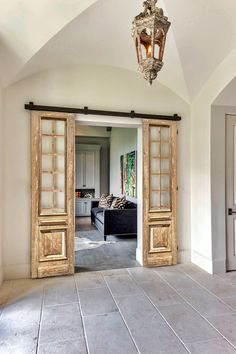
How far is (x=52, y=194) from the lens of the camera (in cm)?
368

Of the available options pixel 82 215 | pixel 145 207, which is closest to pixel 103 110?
pixel 145 207

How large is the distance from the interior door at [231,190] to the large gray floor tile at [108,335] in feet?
7.20

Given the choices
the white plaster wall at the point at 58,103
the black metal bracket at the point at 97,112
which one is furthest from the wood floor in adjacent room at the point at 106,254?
the black metal bracket at the point at 97,112

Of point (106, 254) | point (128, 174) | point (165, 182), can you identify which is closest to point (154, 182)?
point (165, 182)

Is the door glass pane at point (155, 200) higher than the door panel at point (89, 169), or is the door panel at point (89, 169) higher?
the door panel at point (89, 169)

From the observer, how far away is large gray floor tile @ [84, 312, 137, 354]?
203 centimetres

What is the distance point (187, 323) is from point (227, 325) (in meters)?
0.38

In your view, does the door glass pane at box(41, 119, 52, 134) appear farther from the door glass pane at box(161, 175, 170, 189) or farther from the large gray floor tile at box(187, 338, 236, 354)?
the large gray floor tile at box(187, 338, 236, 354)

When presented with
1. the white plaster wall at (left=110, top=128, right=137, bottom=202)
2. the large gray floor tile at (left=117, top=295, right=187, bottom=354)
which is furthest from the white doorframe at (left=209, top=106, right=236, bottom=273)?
the white plaster wall at (left=110, top=128, right=137, bottom=202)

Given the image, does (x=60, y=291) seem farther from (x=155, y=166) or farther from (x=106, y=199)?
(x=106, y=199)

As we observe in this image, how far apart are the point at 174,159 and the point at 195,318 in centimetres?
236

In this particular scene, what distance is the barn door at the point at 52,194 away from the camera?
3.57 metres

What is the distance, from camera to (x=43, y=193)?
3.64 meters

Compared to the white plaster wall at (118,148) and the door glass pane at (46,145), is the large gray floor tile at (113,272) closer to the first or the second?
the door glass pane at (46,145)
